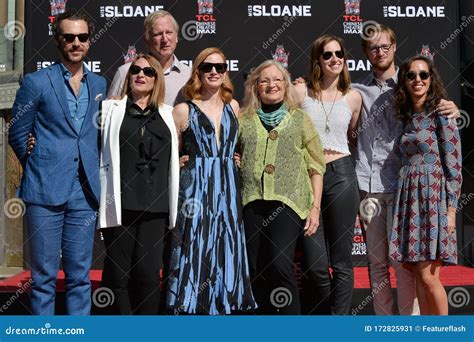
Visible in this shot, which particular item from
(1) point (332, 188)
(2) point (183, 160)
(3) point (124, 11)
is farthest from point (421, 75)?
(3) point (124, 11)

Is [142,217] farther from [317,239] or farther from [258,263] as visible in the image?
[317,239]

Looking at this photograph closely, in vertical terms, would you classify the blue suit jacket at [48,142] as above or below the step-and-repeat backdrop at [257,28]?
below

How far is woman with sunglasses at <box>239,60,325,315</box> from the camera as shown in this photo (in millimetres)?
4141

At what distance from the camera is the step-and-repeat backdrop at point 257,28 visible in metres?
6.50

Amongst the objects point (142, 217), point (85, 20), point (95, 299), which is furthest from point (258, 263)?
point (85, 20)

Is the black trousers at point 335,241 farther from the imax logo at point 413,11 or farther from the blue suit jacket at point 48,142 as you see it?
the imax logo at point 413,11

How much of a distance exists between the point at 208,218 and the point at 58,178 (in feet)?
2.91

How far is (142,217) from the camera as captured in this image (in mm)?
4047

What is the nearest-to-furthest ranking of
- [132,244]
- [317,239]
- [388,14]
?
[132,244], [317,239], [388,14]

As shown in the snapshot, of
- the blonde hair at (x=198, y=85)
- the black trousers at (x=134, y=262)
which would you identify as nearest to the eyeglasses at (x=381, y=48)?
the blonde hair at (x=198, y=85)

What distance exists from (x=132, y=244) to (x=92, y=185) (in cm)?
39

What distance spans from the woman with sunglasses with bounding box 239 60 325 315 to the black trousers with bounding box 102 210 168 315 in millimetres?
570

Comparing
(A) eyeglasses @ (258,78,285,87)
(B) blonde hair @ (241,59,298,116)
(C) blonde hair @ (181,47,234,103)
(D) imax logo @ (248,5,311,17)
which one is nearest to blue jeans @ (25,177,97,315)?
(C) blonde hair @ (181,47,234,103)

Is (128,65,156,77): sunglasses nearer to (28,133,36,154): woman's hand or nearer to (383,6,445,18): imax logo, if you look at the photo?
(28,133,36,154): woman's hand
